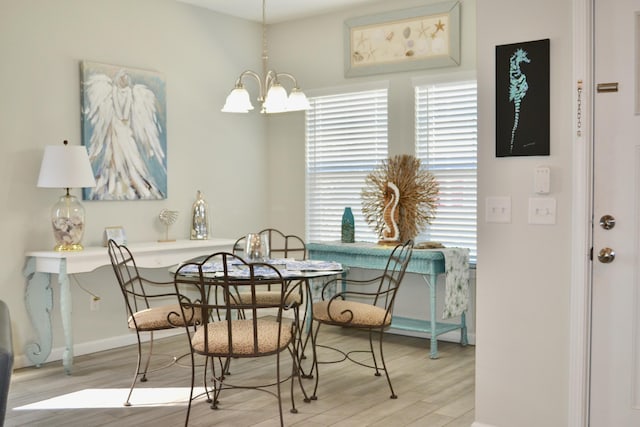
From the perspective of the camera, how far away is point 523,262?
125 inches

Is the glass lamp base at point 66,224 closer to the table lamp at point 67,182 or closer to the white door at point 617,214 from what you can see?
the table lamp at point 67,182

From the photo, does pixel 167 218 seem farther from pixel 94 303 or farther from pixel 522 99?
pixel 522 99

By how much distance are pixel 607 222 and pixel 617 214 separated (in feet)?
0.17

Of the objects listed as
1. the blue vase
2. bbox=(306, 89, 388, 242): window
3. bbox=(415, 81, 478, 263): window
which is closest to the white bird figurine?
bbox=(306, 89, 388, 242): window

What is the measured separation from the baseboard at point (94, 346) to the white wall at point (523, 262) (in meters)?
3.06

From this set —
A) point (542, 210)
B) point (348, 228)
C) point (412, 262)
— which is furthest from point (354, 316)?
point (348, 228)

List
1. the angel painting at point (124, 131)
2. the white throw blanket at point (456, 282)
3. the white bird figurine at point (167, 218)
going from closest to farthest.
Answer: the white throw blanket at point (456, 282), the angel painting at point (124, 131), the white bird figurine at point (167, 218)

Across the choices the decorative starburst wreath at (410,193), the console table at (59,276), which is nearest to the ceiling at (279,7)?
the decorative starburst wreath at (410,193)

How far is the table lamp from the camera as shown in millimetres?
4535

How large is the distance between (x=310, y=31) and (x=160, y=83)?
1548mm

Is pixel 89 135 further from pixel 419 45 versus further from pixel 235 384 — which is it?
pixel 419 45

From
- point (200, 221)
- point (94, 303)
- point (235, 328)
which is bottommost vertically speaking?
point (94, 303)

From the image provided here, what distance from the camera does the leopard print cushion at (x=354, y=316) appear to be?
398 centimetres

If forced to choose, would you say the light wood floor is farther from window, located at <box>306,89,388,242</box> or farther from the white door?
window, located at <box>306,89,388,242</box>
